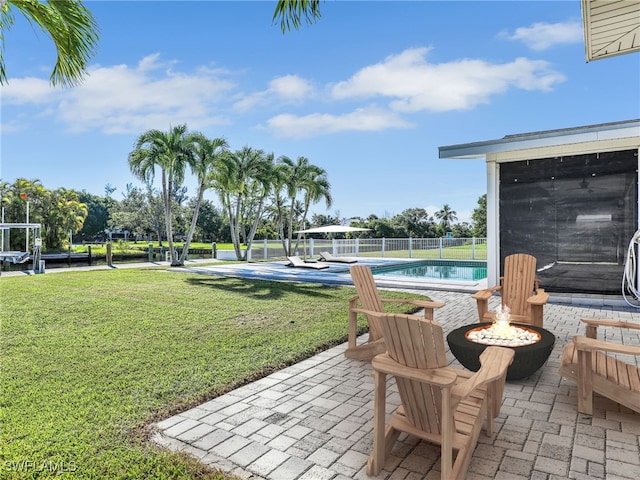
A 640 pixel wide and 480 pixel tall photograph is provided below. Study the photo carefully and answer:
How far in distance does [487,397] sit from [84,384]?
3351 mm

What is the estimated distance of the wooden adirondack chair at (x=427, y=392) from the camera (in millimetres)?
2002

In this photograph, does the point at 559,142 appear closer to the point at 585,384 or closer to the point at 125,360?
the point at 585,384

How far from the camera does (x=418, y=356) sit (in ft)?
6.82

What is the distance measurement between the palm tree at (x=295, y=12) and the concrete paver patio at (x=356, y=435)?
3442 millimetres

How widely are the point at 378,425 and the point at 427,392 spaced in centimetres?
38

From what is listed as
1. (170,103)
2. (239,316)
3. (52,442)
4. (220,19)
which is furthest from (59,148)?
(52,442)

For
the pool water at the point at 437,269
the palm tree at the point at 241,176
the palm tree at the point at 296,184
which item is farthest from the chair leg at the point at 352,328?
the palm tree at the point at 296,184

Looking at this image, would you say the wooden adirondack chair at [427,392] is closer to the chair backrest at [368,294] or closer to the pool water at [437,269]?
the chair backrest at [368,294]

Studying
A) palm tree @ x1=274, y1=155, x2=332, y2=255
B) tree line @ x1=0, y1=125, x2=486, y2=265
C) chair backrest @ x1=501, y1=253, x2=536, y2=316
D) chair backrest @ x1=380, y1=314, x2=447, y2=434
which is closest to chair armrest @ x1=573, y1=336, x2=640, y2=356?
chair backrest @ x1=380, y1=314, x2=447, y2=434

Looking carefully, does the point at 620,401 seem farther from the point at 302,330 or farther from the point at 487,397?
the point at 302,330

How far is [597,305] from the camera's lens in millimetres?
7406

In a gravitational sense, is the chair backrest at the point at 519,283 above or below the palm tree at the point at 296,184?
below

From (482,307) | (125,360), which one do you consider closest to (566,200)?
(482,307)

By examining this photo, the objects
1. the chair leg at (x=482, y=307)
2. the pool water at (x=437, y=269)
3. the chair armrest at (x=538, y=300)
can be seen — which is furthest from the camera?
the pool water at (x=437, y=269)
